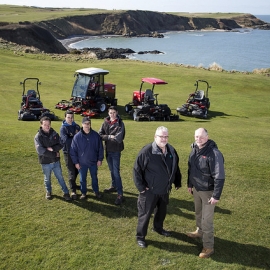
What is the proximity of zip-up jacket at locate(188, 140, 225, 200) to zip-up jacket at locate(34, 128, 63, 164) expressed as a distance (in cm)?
339

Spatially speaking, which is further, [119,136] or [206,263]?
[119,136]

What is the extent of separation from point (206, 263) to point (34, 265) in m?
3.23

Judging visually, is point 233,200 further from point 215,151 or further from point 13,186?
point 13,186

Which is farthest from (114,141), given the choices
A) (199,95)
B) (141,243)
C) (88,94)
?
(199,95)

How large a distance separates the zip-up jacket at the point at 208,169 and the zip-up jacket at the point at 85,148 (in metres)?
2.59

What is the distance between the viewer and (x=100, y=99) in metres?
22.6

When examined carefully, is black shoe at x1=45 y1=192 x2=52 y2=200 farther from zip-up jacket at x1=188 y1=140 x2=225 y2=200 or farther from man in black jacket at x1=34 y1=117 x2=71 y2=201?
zip-up jacket at x1=188 y1=140 x2=225 y2=200

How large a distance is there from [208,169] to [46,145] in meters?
3.94

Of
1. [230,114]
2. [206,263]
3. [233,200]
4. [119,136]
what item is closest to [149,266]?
[206,263]

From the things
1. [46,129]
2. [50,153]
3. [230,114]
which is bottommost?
[230,114]

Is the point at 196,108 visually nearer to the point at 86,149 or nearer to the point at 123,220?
the point at 86,149

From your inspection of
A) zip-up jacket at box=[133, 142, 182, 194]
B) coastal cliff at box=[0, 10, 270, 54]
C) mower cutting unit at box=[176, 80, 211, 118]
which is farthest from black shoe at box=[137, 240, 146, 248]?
coastal cliff at box=[0, 10, 270, 54]

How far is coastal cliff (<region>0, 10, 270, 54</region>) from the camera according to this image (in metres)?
73.9

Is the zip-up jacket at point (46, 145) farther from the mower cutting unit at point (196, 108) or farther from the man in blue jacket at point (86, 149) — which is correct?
the mower cutting unit at point (196, 108)
